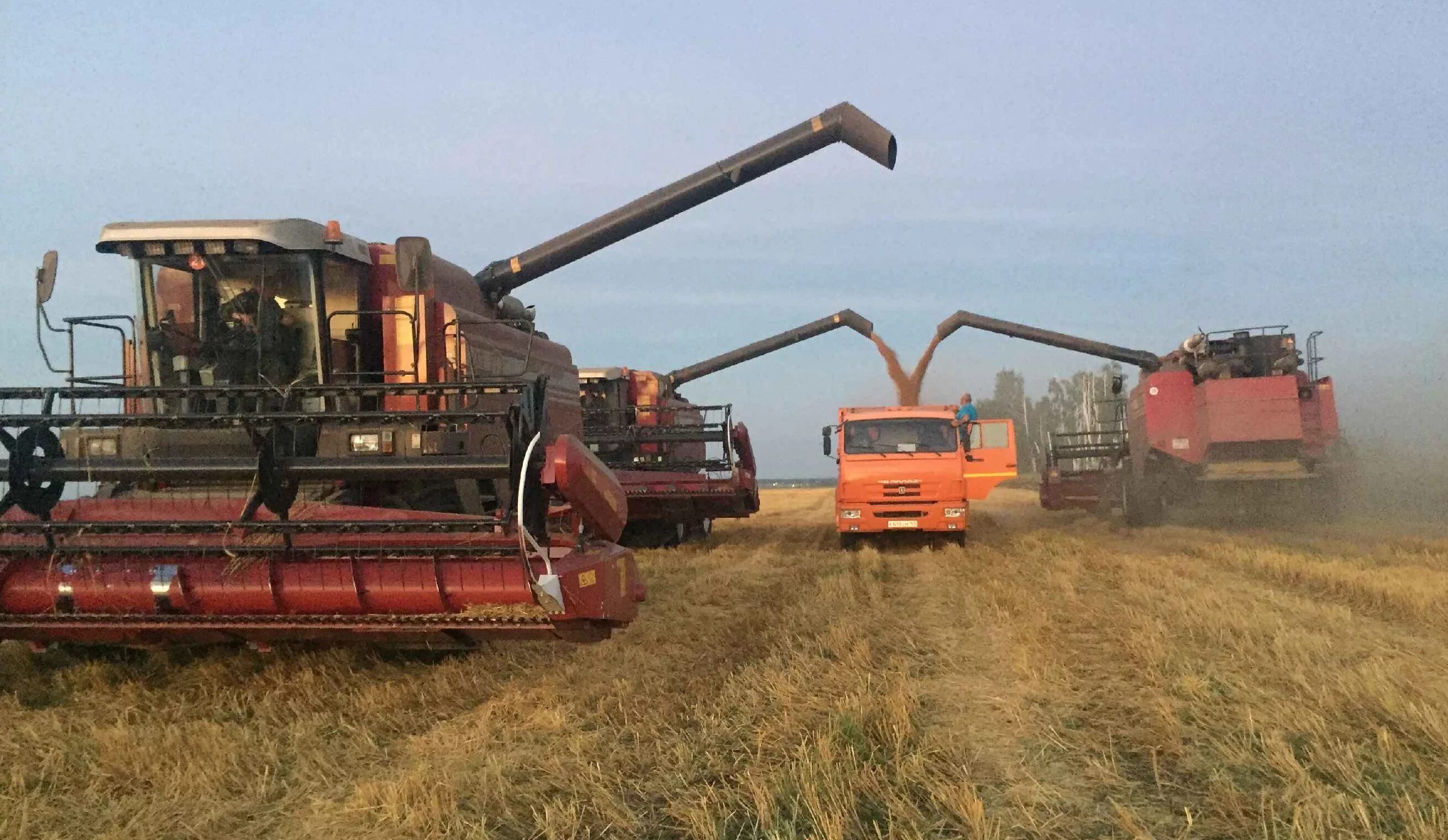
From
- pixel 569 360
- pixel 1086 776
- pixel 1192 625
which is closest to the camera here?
pixel 1086 776

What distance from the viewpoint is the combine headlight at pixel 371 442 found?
5.61 meters

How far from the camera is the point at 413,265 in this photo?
5.82m

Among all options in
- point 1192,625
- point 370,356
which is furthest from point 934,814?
point 370,356

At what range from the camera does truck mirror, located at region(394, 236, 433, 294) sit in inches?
229

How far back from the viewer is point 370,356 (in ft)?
22.2

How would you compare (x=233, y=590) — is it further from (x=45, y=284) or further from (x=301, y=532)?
(x=45, y=284)

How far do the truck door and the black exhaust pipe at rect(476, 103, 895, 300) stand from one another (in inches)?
172

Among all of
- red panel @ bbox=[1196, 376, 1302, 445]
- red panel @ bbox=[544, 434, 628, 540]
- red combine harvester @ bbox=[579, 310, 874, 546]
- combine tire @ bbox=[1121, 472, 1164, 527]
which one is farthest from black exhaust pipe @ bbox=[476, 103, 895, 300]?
combine tire @ bbox=[1121, 472, 1164, 527]

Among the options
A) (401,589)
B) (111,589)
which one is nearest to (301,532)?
(401,589)

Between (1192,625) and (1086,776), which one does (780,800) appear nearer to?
(1086,776)

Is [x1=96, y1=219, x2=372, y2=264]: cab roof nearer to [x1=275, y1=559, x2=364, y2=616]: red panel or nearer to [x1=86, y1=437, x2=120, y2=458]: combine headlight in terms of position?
[x1=86, y1=437, x2=120, y2=458]: combine headlight

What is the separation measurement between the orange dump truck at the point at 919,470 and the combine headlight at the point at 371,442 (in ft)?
25.6

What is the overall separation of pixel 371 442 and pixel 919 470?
27.1ft

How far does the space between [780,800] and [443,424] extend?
3.57 metres
